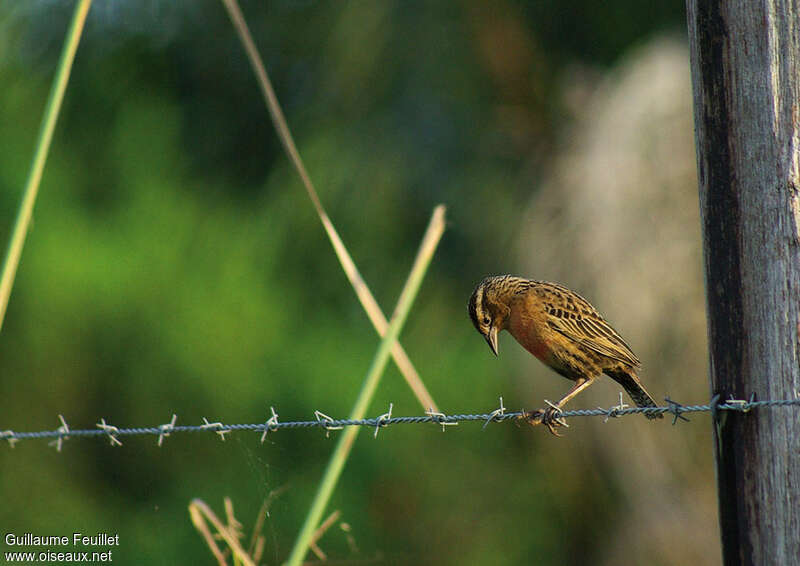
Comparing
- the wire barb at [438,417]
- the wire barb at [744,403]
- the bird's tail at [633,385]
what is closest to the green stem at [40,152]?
the wire barb at [438,417]

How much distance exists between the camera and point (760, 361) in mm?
2600

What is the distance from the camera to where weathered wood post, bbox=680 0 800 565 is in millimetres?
2568

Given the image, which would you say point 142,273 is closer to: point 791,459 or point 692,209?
point 692,209

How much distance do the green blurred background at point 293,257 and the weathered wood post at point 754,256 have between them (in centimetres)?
824

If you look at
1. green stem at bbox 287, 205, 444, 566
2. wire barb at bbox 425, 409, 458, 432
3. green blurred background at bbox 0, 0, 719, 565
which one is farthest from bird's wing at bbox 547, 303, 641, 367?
green blurred background at bbox 0, 0, 719, 565

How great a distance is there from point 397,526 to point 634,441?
395 cm

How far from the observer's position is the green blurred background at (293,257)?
11.7 meters

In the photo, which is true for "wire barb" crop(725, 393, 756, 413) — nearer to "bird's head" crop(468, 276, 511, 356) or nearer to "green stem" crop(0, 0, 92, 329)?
"green stem" crop(0, 0, 92, 329)

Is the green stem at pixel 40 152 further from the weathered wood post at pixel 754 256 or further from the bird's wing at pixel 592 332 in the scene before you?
the bird's wing at pixel 592 332

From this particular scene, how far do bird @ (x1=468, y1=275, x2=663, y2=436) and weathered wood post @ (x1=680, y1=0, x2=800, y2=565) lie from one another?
143 cm

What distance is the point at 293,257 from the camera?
12875 millimetres

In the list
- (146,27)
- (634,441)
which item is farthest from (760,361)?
(146,27)

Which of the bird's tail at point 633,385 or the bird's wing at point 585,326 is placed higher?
the bird's wing at point 585,326

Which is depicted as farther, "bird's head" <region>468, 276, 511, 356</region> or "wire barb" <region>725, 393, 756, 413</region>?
"bird's head" <region>468, 276, 511, 356</region>
